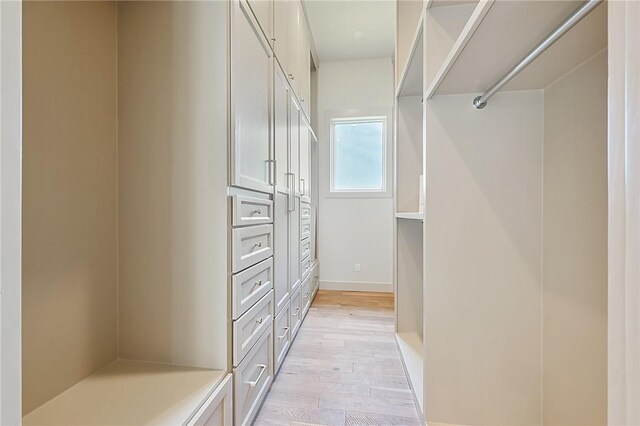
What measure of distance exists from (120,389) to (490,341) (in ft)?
4.55

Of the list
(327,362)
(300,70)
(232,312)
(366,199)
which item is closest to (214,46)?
(232,312)

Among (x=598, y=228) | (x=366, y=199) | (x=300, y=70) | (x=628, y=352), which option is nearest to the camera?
(x=628, y=352)

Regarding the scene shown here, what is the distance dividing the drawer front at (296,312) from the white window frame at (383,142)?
1676mm

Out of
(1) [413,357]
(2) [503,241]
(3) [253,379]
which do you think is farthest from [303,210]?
(2) [503,241]

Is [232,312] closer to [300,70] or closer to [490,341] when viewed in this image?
[490,341]

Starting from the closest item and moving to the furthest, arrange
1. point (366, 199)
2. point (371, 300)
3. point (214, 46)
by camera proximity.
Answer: point (214, 46)
point (371, 300)
point (366, 199)

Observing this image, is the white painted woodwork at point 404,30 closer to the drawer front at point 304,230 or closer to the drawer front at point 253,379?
the drawer front at point 304,230

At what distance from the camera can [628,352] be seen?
1.08ft

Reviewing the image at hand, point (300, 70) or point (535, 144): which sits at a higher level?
point (300, 70)

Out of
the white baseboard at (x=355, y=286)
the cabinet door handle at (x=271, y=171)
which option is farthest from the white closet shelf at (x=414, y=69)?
the white baseboard at (x=355, y=286)

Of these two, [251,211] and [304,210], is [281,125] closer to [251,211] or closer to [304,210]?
[251,211]

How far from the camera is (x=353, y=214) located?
376 cm

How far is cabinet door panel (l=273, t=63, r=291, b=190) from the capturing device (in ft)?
5.74
